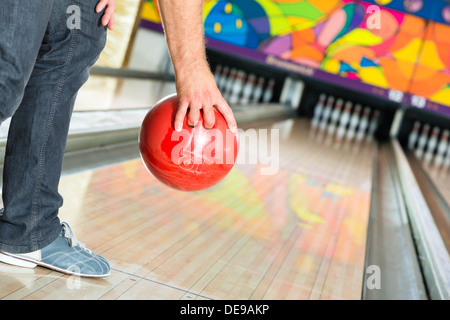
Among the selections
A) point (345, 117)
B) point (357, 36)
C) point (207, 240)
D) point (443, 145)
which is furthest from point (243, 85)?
point (207, 240)

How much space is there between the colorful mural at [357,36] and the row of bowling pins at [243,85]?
43.6 inches

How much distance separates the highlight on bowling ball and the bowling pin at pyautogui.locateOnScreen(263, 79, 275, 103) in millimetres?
6616

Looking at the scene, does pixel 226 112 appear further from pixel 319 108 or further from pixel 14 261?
pixel 319 108

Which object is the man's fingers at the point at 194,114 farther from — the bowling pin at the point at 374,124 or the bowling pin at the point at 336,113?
the bowling pin at the point at 336,113

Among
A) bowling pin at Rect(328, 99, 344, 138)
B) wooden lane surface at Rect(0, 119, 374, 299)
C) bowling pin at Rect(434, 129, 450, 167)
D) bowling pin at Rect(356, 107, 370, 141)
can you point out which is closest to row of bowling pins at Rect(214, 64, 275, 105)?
bowling pin at Rect(328, 99, 344, 138)

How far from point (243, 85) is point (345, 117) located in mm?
1510

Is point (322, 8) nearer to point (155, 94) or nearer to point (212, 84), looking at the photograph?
point (155, 94)

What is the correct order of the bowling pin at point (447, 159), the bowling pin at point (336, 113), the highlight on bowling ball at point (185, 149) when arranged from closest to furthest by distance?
1. the highlight on bowling ball at point (185, 149)
2. the bowling pin at point (447, 159)
3. the bowling pin at point (336, 113)

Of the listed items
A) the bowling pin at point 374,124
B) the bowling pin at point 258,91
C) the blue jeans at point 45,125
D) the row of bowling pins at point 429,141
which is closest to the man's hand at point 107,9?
the blue jeans at point 45,125

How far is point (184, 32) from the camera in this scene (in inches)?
45.6

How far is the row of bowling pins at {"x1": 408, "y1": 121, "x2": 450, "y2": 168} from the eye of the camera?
7328 millimetres

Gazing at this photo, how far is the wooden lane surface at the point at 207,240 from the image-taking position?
143cm

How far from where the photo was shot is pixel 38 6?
1048mm
